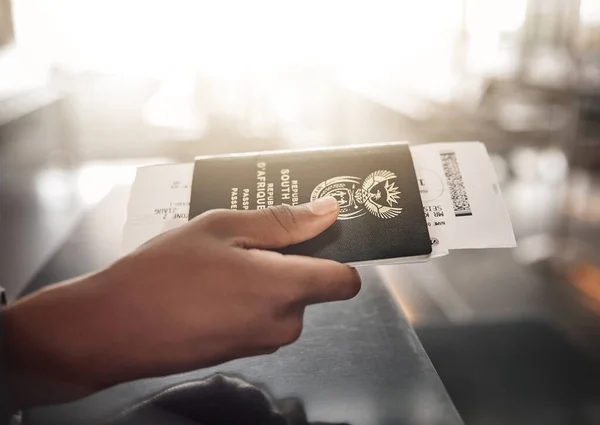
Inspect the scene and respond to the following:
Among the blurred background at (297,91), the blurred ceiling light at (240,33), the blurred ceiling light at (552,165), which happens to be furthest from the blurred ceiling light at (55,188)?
the blurred ceiling light at (552,165)

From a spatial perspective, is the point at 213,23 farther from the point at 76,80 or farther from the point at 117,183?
the point at 117,183

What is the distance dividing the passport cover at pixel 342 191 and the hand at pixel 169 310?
35 millimetres

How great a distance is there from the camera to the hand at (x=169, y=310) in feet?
1.13

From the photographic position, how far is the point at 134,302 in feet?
1.13

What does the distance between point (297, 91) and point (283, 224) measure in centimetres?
212

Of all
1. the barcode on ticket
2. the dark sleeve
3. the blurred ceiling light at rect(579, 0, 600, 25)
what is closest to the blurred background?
the blurred ceiling light at rect(579, 0, 600, 25)

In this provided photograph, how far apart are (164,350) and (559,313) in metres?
0.60

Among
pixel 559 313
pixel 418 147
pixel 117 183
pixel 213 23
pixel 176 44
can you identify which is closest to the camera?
pixel 418 147

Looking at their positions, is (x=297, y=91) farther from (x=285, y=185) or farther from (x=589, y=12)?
(x=285, y=185)

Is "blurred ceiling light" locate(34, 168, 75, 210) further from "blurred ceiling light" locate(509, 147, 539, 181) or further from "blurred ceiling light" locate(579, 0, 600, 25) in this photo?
"blurred ceiling light" locate(579, 0, 600, 25)

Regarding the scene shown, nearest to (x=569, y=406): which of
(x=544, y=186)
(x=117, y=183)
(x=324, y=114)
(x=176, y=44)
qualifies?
(x=117, y=183)

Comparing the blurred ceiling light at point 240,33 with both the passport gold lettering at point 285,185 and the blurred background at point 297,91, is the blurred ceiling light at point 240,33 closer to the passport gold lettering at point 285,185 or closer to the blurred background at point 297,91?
the blurred background at point 297,91

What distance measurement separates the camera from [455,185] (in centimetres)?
45

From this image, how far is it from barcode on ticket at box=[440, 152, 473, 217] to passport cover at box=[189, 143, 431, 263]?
0.03 m
